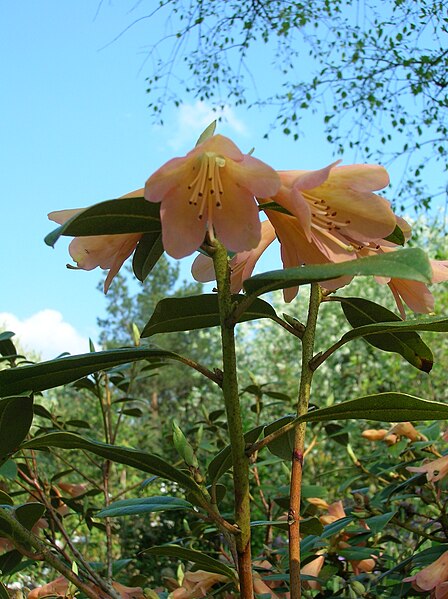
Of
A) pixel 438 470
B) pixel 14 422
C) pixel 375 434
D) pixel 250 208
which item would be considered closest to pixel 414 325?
pixel 250 208

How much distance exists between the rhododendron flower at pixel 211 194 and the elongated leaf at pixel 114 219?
0.07ft

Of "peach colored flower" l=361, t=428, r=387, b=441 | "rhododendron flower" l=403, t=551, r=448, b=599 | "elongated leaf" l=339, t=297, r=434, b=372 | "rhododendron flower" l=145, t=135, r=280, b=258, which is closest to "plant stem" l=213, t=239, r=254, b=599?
"rhododendron flower" l=145, t=135, r=280, b=258

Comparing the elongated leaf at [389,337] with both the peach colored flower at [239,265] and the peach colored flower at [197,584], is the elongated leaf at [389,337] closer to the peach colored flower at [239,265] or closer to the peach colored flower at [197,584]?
the peach colored flower at [239,265]

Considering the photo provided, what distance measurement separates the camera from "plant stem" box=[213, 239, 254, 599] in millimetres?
658

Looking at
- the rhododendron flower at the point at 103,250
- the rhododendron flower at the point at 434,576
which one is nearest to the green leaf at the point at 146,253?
the rhododendron flower at the point at 103,250

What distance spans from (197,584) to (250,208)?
0.56m

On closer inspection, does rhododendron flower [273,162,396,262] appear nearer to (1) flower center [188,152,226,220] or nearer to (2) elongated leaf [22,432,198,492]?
(1) flower center [188,152,226,220]

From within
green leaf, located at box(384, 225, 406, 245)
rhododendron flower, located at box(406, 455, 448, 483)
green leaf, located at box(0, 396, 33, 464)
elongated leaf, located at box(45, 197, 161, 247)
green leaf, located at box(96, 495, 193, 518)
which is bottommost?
rhododendron flower, located at box(406, 455, 448, 483)

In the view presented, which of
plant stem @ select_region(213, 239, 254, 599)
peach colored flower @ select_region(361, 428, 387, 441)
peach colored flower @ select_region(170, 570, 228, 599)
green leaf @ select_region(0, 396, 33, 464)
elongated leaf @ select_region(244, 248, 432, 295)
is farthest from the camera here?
peach colored flower @ select_region(361, 428, 387, 441)

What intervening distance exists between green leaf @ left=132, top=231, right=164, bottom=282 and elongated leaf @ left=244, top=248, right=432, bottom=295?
0.60 ft

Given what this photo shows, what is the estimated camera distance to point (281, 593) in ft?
4.09

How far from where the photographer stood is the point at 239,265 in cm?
81

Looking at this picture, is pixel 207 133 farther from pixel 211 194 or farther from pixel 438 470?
pixel 438 470

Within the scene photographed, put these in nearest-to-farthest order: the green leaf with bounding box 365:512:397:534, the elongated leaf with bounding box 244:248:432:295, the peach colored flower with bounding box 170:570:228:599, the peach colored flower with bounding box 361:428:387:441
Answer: the elongated leaf with bounding box 244:248:432:295
the peach colored flower with bounding box 170:570:228:599
the green leaf with bounding box 365:512:397:534
the peach colored flower with bounding box 361:428:387:441
